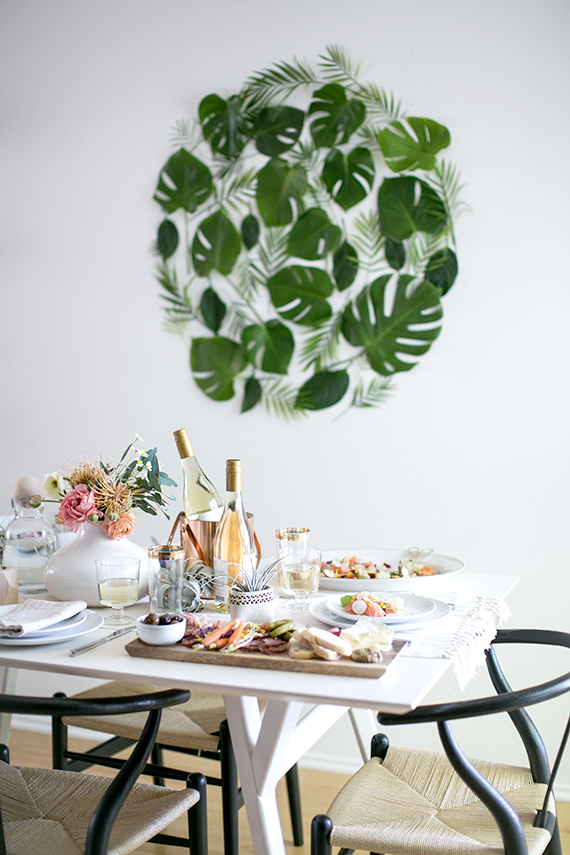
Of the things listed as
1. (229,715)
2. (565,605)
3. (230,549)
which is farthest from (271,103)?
(229,715)

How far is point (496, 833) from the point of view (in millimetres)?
1266

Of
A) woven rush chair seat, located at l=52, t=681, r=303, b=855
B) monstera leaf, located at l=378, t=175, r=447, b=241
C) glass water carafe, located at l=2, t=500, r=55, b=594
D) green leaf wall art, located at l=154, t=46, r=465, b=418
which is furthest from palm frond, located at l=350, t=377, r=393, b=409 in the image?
glass water carafe, located at l=2, t=500, r=55, b=594

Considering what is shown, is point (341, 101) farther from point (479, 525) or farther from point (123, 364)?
point (479, 525)

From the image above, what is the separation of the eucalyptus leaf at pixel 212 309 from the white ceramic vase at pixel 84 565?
3.98ft

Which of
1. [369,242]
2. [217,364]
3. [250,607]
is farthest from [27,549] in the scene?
[369,242]

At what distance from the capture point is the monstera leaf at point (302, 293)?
8.51 feet

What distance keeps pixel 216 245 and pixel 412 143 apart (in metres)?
0.75

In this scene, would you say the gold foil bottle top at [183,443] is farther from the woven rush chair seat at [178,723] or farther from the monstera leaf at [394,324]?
the monstera leaf at [394,324]

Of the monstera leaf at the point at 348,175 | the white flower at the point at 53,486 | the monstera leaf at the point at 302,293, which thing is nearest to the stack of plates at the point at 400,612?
the white flower at the point at 53,486

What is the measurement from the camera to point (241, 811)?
2447mm

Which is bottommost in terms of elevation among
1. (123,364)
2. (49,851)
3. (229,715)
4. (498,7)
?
(49,851)

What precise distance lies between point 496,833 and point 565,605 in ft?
4.04

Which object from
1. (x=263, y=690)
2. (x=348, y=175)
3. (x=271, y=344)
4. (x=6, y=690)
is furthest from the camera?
(x=271, y=344)

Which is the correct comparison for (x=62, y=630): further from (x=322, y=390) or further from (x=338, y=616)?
(x=322, y=390)
